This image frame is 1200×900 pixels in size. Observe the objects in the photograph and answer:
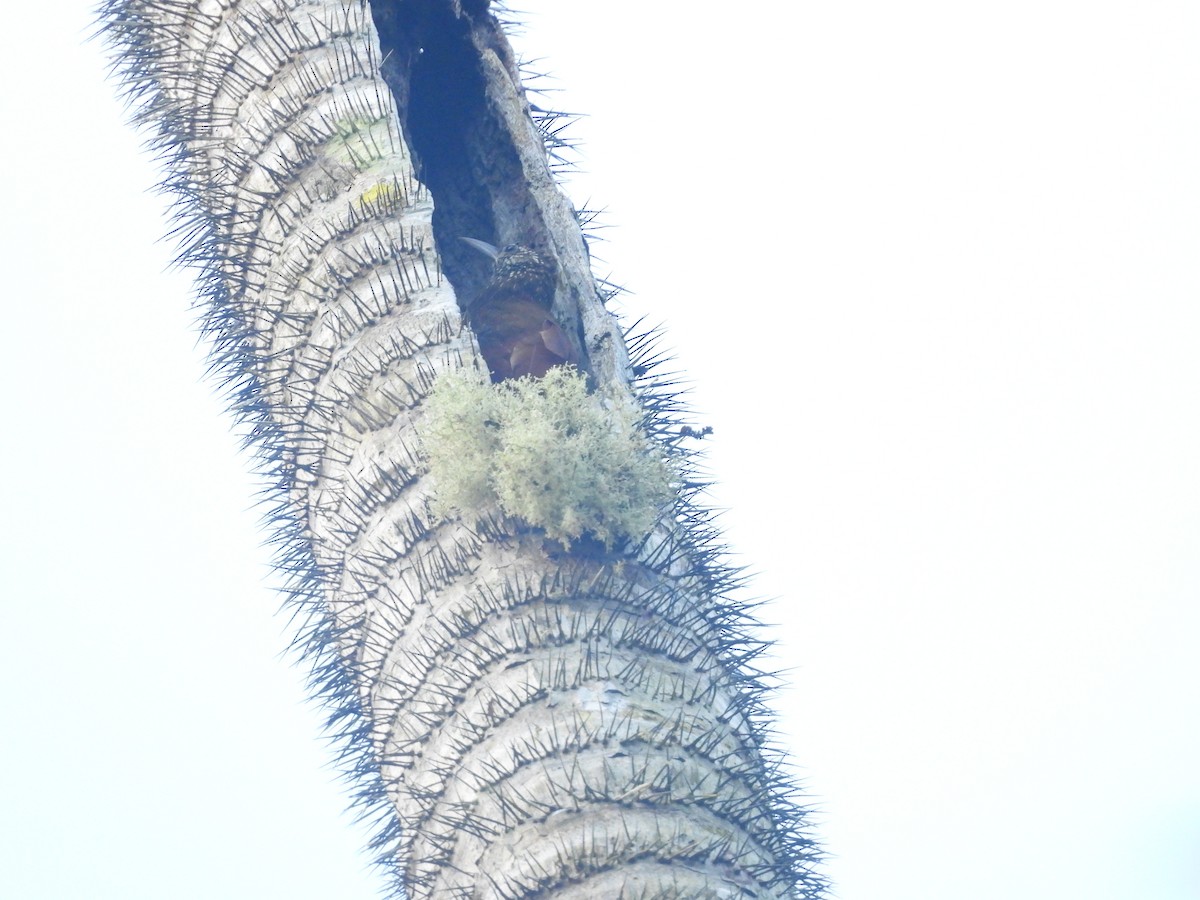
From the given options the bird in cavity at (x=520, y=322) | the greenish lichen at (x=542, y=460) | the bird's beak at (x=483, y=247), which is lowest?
the greenish lichen at (x=542, y=460)

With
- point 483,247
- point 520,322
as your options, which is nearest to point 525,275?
point 520,322

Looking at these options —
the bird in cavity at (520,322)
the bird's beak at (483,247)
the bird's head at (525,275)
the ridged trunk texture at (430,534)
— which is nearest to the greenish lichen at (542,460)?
the ridged trunk texture at (430,534)

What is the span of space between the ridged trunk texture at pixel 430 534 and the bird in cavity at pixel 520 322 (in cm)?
9

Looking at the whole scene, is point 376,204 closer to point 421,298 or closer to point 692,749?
point 421,298

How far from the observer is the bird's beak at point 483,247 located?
4.76 meters

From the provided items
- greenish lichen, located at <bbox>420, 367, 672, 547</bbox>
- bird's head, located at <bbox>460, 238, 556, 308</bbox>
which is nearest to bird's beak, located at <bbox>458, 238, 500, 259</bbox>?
bird's head, located at <bbox>460, 238, 556, 308</bbox>

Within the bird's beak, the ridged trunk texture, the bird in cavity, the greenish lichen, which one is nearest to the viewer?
the ridged trunk texture

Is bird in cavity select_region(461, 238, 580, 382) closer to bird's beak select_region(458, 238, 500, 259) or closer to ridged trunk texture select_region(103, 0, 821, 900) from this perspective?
ridged trunk texture select_region(103, 0, 821, 900)

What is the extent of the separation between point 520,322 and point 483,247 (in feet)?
2.14

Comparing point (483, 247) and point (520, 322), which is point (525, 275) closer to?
point (520, 322)

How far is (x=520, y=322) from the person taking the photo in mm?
4230

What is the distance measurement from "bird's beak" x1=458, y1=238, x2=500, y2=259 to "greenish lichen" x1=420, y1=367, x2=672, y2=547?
113 cm

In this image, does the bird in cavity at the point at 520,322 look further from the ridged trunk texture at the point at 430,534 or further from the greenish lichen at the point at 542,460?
the greenish lichen at the point at 542,460

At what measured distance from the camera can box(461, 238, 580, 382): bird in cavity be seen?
4.15 meters
